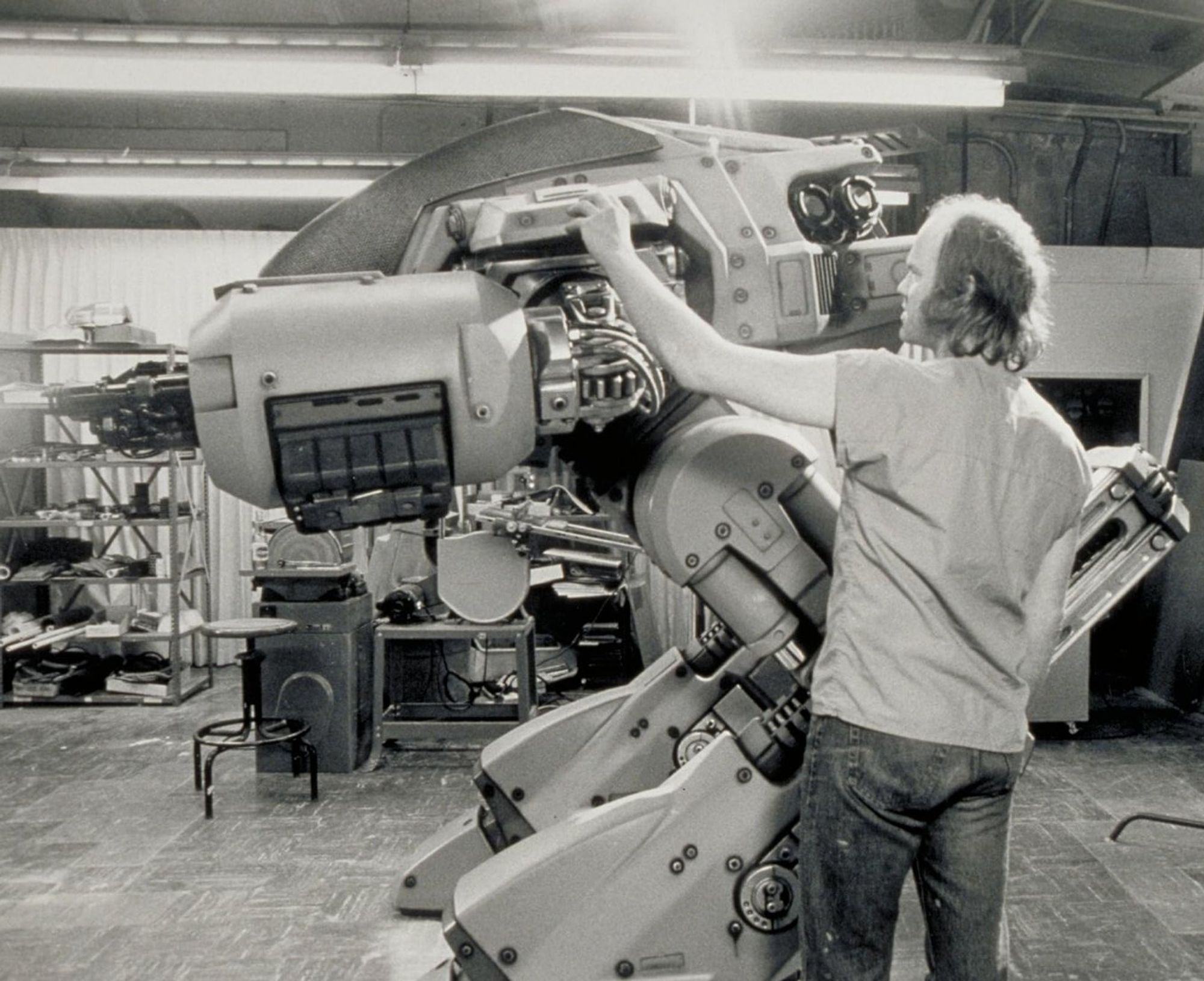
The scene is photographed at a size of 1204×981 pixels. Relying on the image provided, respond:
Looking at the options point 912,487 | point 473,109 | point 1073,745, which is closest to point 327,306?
point 912,487

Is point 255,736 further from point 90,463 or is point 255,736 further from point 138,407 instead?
point 138,407

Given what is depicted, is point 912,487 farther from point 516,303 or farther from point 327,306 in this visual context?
point 327,306

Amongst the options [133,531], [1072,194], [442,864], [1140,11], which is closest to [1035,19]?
[1140,11]

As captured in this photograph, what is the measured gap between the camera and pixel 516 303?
2100 mm

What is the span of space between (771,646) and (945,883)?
0.63 meters

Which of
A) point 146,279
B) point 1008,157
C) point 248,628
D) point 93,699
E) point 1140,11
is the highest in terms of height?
point 1140,11

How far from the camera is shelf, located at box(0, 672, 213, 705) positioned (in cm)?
680

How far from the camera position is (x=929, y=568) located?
1766 millimetres

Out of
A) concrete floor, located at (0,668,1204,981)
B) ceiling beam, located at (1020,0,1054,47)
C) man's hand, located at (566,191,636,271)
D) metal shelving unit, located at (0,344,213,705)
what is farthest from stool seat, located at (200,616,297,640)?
ceiling beam, located at (1020,0,1054,47)

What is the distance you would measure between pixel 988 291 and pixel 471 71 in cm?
353

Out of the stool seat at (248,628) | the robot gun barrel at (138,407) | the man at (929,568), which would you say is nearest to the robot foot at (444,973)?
the man at (929,568)

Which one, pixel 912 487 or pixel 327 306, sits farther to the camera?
pixel 327 306

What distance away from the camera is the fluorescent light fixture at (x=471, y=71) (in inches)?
175

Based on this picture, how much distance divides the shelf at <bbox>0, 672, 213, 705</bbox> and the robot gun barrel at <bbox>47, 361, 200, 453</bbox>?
16.8 feet
